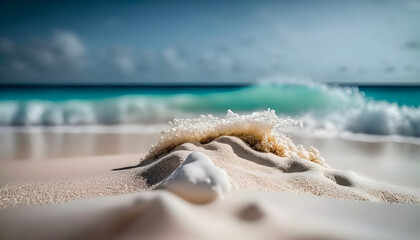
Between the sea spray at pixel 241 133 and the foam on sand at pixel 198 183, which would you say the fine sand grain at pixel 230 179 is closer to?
the sea spray at pixel 241 133

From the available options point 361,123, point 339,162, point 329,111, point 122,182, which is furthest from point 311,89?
point 122,182

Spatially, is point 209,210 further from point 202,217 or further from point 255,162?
point 255,162

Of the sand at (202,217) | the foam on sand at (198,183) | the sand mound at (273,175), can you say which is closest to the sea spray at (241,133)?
the sand mound at (273,175)

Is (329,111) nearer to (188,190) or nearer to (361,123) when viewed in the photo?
(361,123)

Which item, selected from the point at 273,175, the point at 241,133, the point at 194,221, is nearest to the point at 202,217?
the point at 194,221

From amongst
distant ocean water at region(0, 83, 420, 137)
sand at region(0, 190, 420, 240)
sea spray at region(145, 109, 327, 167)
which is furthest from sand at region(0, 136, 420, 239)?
distant ocean water at region(0, 83, 420, 137)

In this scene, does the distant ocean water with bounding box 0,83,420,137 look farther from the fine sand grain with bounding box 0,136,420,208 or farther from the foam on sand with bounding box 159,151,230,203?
the foam on sand with bounding box 159,151,230,203
